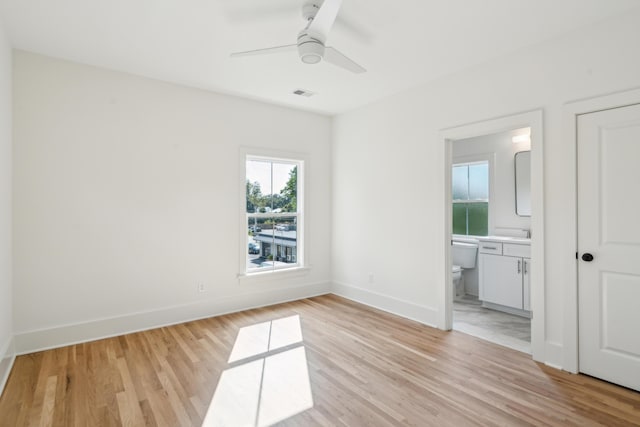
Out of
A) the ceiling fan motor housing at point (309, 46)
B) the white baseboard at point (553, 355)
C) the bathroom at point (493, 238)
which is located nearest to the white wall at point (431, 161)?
the white baseboard at point (553, 355)

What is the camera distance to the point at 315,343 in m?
3.29

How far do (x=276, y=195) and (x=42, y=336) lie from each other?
2905mm

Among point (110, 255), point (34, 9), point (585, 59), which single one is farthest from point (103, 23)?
point (585, 59)

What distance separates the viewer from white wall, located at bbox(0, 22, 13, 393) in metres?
2.60

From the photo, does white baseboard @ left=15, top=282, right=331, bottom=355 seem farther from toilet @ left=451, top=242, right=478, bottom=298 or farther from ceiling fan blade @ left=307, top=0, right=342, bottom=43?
ceiling fan blade @ left=307, top=0, right=342, bottom=43

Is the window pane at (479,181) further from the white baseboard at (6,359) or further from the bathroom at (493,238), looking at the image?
the white baseboard at (6,359)

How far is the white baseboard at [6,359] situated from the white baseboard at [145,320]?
14 centimetres

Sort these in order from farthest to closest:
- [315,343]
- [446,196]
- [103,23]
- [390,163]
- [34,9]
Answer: [390,163]
[446,196]
[315,343]
[103,23]
[34,9]

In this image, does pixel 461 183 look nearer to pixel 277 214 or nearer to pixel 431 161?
pixel 431 161

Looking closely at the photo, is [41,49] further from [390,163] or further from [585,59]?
[585,59]

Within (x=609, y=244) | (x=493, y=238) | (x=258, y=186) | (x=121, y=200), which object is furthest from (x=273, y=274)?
(x=609, y=244)

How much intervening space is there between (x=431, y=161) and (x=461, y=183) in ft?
6.33

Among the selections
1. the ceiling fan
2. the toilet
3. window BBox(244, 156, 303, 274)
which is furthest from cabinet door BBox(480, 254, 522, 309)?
the ceiling fan

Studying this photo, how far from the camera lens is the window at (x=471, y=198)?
5.09 meters
